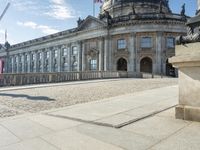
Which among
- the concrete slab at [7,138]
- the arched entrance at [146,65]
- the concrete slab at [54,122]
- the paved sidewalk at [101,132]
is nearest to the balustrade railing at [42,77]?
the concrete slab at [54,122]

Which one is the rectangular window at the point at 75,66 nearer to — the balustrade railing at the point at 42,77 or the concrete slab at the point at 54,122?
the balustrade railing at the point at 42,77

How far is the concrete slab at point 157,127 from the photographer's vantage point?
4355mm

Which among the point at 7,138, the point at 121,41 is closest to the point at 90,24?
the point at 121,41

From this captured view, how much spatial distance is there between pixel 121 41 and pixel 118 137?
48412 mm

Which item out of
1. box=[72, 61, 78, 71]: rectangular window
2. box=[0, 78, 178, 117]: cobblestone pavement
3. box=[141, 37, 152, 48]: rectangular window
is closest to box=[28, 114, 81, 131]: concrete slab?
box=[0, 78, 178, 117]: cobblestone pavement

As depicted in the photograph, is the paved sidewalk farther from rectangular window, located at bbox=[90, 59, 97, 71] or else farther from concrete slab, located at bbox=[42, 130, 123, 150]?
rectangular window, located at bbox=[90, 59, 97, 71]

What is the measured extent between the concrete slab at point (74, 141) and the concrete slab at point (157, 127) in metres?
0.91

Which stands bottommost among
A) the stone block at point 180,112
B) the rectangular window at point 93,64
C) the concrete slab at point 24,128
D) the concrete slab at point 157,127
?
the concrete slab at point 24,128

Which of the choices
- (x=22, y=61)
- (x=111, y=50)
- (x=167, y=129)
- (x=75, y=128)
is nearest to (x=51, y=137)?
(x=75, y=128)

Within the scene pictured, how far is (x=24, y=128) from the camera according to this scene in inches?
200

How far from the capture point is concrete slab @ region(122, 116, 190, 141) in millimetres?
4355

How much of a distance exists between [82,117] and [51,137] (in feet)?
5.27

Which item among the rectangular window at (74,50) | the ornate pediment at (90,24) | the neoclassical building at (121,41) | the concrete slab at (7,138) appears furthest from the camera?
the rectangular window at (74,50)

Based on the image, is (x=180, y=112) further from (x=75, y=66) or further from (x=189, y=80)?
(x=75, y=66)
